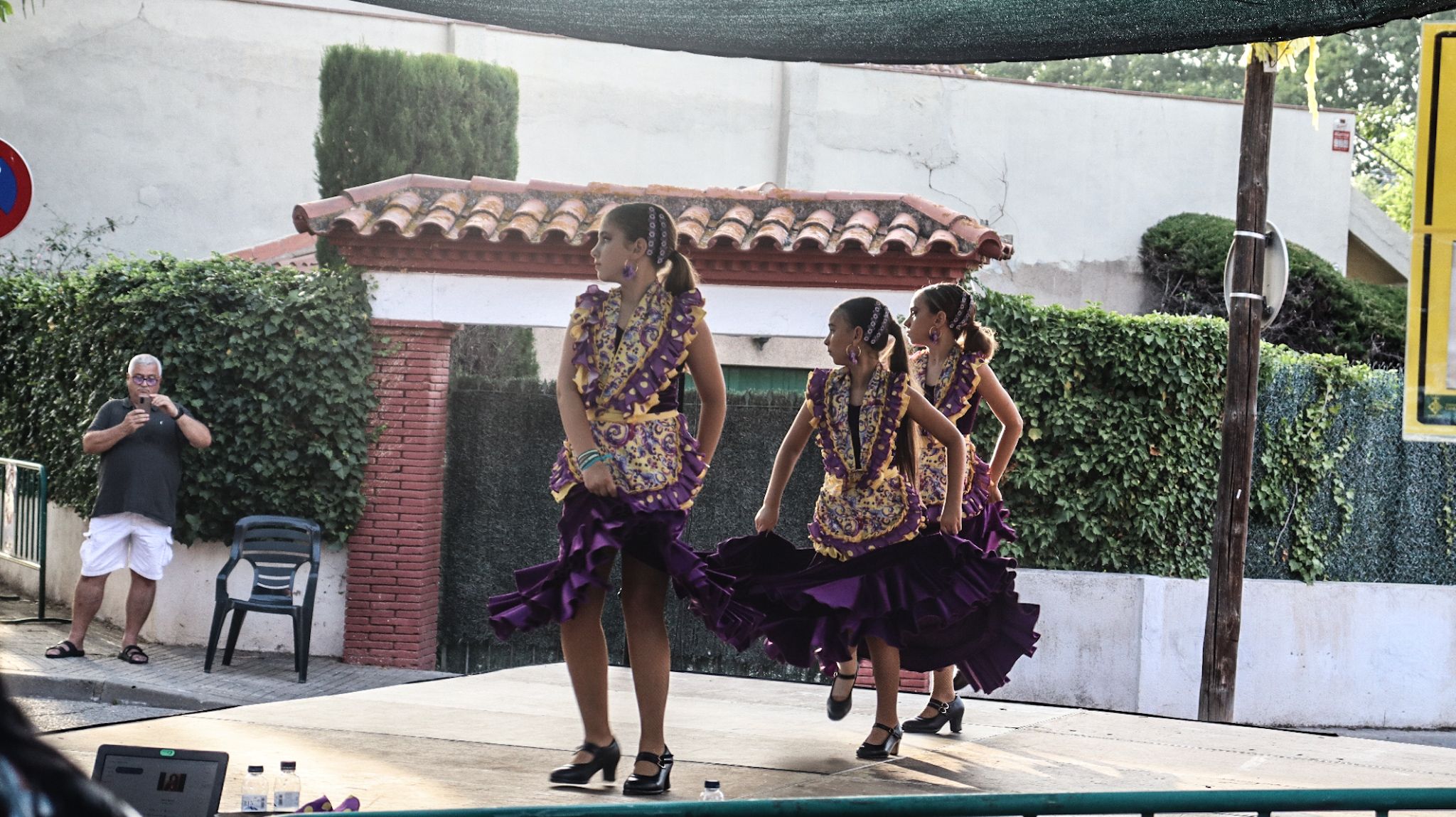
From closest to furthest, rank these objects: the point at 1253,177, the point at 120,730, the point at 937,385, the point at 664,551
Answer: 1. the point at 664,551
2. the point at 120,730
3. the point at 937,385
4. the point at 1253,177

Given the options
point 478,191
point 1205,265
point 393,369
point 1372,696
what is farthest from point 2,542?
point 1205,265

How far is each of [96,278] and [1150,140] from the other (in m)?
15.3

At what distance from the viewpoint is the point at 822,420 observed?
6539 mm

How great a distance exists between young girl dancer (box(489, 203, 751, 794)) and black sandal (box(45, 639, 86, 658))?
23.3 feet

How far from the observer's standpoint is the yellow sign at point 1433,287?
3.06 meters

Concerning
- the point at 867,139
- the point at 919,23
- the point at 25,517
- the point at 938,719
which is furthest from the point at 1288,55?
the point at 867,139

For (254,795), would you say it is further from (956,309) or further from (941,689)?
(956,309)

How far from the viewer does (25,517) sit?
13.1 m

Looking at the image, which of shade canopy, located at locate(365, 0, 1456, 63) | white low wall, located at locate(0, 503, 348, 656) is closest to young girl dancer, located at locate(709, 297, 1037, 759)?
shade canopy, located at locate(365, 0, 1456, 63)

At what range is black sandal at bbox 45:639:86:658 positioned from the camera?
37.3ft

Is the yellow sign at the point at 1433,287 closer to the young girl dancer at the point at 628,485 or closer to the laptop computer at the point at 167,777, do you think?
the young girl dancer at the point at 628,485

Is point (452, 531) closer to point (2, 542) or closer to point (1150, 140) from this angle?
point (2, 542)

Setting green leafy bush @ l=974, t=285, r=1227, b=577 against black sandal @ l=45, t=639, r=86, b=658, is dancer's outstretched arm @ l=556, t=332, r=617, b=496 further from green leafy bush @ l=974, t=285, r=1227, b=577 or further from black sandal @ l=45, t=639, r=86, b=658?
black sandal @ l=45, t=639, r=86, b=658

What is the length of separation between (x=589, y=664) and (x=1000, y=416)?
2.77m
